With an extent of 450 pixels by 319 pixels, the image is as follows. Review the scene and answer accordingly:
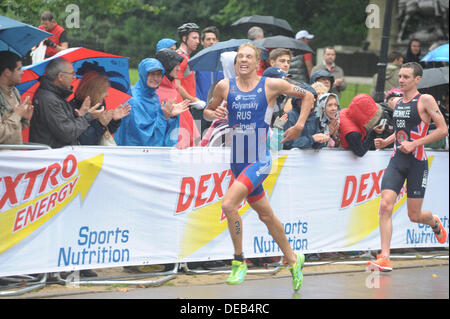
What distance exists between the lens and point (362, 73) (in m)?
27.5

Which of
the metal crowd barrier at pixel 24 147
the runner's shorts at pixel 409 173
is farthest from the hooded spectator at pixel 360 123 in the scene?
the metal crowd barrier at pixel 24 147

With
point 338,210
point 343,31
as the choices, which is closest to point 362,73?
point 343,31

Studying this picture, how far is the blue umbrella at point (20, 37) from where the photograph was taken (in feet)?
28.9

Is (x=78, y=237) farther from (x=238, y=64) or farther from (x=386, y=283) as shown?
(x=386, y=283)

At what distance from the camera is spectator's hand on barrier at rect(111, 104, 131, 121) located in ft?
29.5

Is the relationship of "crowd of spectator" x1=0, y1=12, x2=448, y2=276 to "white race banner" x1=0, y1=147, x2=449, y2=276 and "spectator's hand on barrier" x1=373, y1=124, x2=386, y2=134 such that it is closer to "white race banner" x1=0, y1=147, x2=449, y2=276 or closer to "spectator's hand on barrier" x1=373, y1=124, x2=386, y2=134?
"spectator's hand on barrier" x1=373, y1=124, x2=386, y2=134

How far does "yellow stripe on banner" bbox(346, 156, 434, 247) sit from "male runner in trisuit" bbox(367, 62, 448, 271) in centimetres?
145

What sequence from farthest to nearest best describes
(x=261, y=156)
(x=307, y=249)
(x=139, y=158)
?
(x=307, y=249), (x=139, y=158), (x=261, y=156)

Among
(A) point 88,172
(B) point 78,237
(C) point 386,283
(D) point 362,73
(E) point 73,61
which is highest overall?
(D) point 362,73

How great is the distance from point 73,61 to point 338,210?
4139mm

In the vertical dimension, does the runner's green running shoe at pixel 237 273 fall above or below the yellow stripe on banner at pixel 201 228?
below

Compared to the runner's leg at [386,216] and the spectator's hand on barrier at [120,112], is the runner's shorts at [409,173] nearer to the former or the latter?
the runner's leg at [386,216]

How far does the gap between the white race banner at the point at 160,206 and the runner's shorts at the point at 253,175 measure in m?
1.29

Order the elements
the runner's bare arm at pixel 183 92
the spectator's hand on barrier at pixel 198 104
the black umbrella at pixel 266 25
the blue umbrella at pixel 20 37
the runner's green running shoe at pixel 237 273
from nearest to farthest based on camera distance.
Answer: the runner's green running shoe at pixel 237 273 → the blue umbrella at pixel 20 37 → the spectator's hand on barrier at pixel 198 104 → the runner's bare arm at pixel 183 92 → the black umbrella at pixel 266 25
